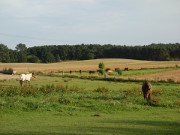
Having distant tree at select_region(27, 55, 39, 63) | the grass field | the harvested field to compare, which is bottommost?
the grass field

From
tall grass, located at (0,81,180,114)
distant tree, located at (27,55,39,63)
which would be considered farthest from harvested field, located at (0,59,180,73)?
tall grass, located at (0,81,180,114)

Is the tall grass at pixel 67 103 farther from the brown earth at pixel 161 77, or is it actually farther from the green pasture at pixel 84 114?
the brown earth at pixel 161 77

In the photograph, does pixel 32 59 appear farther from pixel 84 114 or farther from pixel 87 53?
pixel 84 114

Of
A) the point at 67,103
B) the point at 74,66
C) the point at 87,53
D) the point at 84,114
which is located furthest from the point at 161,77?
the point at 87,53

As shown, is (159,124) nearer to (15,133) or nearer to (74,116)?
(74,116)

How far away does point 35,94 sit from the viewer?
71.5 feet

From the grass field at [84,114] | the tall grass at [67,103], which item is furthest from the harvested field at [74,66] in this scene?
the grass field at [84,114]

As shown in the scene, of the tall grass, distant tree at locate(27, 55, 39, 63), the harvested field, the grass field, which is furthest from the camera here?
distant tree at locate(27, 55, 39, 63)

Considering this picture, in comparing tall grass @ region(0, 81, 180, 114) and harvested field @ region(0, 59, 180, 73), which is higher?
harvested field @ region(0, 59, 180, 73)

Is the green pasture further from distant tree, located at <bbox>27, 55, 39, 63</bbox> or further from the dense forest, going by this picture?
distant tree, located at <bbox>27, 55, 39, 63</bbox>

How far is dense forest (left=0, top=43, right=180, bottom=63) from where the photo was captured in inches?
5064

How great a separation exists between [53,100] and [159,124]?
8422 mm

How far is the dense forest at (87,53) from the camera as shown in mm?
128625

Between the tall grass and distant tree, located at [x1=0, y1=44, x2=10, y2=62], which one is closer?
the tall grass
